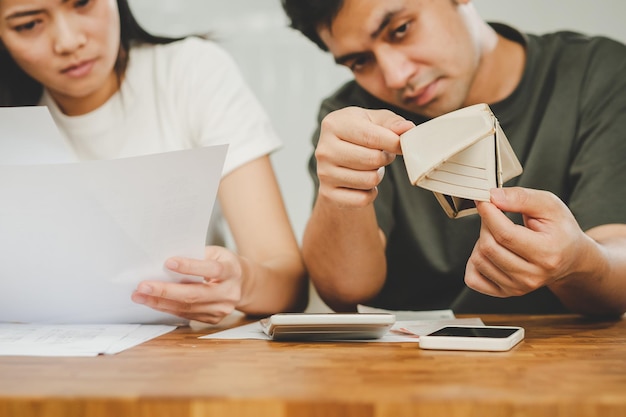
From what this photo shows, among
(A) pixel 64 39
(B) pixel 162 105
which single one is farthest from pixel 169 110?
(A) pixel 64 39

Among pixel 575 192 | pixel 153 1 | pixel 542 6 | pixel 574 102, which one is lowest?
pixel 575 192

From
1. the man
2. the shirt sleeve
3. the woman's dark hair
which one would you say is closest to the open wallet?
the man

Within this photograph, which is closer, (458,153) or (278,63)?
(458,153)

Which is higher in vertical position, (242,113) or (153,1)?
(153,1)

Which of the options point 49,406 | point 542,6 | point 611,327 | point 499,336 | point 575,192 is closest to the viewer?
point 49,406

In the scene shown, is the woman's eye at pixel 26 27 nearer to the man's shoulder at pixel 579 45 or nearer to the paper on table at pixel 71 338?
the paper on table at pixel 71 338

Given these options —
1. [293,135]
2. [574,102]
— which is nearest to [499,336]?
[574,102]

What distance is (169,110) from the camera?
1.42 meters

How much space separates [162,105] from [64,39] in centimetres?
28

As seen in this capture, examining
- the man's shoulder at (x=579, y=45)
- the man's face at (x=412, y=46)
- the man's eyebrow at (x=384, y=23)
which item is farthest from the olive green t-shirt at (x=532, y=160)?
the man's eyebrow at (x=384, y=23)

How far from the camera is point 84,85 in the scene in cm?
129

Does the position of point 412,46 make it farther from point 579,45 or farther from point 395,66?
point 579,45

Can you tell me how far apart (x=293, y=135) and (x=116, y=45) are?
1048 mm

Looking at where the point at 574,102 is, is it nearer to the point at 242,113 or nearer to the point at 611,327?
the point at 611,327
